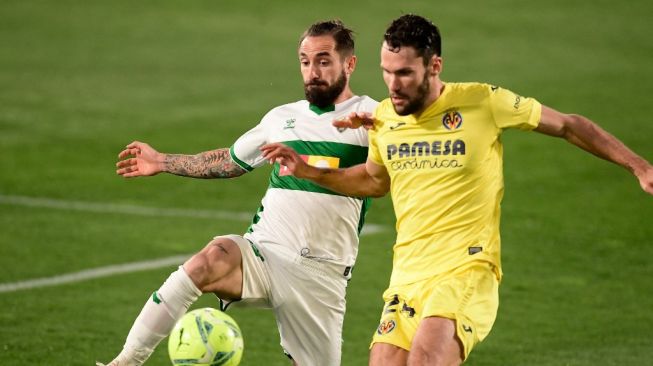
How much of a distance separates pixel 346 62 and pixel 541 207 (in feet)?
28.0

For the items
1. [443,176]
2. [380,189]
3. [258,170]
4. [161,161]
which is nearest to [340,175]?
[380,189]

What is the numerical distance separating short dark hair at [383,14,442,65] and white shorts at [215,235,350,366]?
182 centimetres

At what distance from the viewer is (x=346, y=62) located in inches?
348

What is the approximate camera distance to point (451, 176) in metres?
7.59

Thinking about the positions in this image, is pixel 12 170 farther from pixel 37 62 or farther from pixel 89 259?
pixel 37 62

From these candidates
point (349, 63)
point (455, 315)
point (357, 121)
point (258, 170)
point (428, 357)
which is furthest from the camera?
point (258, 170)

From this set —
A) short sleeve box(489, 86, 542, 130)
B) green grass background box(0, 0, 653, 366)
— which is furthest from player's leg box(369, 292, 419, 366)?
green grass background box(0, 0, 653, 366)

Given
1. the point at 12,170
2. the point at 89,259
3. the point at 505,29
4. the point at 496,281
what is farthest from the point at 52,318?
the point at 505,29

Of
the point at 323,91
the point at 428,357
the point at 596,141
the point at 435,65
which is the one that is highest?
the point at 435,65

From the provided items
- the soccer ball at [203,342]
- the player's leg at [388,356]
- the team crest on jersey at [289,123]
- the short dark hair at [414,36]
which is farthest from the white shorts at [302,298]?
the short dark hair at [414,36]

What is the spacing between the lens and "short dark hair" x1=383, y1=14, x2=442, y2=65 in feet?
24.8

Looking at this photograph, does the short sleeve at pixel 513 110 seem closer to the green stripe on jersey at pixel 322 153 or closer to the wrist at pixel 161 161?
the green stripe on jersey at pixel 322 153

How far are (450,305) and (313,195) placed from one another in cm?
173

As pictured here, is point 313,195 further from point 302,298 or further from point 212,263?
point 212,263
